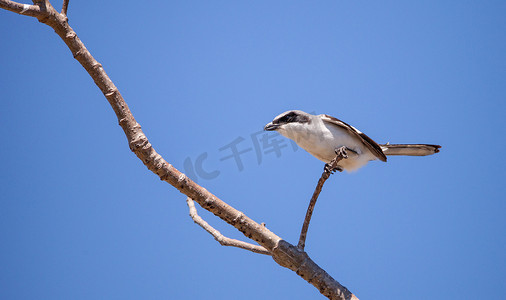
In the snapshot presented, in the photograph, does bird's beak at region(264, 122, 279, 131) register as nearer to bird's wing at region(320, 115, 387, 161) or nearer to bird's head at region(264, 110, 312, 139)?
bird's head at region(264, 110, 312, 139)

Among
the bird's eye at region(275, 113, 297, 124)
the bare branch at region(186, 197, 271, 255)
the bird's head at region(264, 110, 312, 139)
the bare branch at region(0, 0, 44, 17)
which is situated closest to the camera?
the bare branch at region(0, 0, 44, 17)

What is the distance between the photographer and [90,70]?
3.09 meters

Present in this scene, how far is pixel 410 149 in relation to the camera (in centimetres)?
500

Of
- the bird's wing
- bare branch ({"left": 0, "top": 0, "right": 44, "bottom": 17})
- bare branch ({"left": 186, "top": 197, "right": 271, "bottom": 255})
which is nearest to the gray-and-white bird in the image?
the bird's wing

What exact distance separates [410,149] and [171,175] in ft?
10.5

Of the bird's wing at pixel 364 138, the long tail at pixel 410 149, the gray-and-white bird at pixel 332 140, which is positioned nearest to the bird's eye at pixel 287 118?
the gray-and-white bird at pixel 332 140

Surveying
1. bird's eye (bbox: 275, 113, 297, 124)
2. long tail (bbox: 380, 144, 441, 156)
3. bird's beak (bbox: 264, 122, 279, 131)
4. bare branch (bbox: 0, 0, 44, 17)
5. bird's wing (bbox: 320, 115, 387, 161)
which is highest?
long tail (bbox: 380, 144, 441, 156)

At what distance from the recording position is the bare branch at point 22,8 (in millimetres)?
2932

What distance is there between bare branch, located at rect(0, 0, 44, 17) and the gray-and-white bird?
9.58ft

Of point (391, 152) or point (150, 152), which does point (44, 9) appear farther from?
point (391, 152)

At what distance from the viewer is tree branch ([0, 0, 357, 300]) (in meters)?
3.03

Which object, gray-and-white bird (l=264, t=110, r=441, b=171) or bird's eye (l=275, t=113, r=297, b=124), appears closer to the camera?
gray-and-white bird (l=264, t=110, r=441, b=171)

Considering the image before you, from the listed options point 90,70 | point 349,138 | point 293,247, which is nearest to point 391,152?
point 349,138

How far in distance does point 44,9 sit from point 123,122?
102 cm
